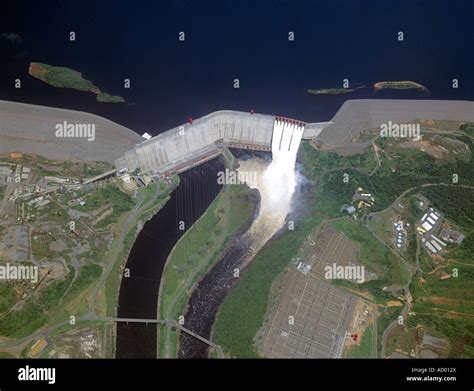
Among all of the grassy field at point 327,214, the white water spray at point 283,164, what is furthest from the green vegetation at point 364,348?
the white water spray at point 283,164

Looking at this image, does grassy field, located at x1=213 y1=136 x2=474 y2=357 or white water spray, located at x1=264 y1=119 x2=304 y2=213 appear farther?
white water spray, located at x1=264 y1=119 x2=304 y2=213

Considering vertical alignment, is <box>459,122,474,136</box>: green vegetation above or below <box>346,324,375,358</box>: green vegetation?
above

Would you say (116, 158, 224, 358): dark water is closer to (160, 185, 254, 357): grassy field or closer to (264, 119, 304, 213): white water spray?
(160, 185, 254, 357): grassy field

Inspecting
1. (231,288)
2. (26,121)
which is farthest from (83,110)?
(231,288)

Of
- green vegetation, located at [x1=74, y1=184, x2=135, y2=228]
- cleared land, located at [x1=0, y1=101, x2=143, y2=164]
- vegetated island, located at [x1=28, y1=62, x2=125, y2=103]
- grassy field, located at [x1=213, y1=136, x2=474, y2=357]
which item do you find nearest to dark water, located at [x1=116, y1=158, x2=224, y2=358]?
green vegetation, located at [x1=74, y1=184, x2=135, y2=228]

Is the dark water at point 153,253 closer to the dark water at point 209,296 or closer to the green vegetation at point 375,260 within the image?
the dark water at point 209,296
